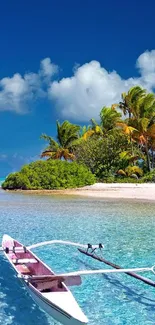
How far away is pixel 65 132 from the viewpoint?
147 feet

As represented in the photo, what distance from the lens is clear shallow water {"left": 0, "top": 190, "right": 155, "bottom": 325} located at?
6039 millimetres

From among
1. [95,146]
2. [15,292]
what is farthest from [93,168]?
[15,292]

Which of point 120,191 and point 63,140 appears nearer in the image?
point 120,191

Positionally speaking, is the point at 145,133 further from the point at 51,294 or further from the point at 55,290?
the point at 51,294

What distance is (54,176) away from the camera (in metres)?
35.7

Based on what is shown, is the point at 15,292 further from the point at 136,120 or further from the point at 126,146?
the point at 126,146

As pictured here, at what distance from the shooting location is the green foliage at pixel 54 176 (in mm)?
35906

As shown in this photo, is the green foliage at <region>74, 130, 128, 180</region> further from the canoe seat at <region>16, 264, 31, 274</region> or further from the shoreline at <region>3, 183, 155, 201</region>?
the canoe seat at <region>16, 264, 31, 274</region>

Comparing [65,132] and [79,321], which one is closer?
[79,321]

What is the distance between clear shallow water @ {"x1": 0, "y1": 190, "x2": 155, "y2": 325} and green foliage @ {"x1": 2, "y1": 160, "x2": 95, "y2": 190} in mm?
15703

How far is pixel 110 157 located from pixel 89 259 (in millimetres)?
29739

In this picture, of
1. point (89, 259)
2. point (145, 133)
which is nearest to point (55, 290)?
point (89, 259)

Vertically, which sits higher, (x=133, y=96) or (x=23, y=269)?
(x=133, y=96)

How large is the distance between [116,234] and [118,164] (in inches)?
1029
